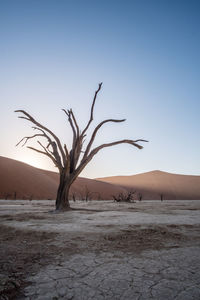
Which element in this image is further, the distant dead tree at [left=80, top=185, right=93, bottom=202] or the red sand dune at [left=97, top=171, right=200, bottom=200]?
the red sand dune at [left=97, top=171, right=200, bottom=200]

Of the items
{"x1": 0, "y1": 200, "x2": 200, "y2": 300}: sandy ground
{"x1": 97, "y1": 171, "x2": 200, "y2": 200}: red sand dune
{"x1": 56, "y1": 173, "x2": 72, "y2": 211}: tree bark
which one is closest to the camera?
{"x1": 0, "y1": 200, "x2": 200, "y2": 300}: sandy ground

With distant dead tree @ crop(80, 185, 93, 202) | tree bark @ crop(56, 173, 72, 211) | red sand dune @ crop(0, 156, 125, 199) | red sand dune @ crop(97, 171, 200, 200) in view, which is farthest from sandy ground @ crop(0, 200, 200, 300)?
red sand dune @ crop(97, 171, 200, 200)

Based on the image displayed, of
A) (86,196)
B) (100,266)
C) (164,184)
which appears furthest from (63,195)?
(164,184)

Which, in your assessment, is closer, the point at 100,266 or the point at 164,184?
the point at 100,266

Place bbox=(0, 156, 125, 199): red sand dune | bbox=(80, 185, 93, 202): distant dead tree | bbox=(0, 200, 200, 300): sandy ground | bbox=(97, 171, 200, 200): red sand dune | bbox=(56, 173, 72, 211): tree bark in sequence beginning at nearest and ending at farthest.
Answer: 1. bbox=(0, 200, 200, 300): sandy ground
2. bbox=(56, 173, 72, 211): tree bark
3. bbox=(80, 185, 93, 202): distant dead tree
4. bbox=(0, 156, 125, 199): red sand dune
5. bbox=(97, 171, 200, 200): red sand dune

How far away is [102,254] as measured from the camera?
7.05 ft

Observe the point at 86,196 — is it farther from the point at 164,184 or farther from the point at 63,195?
the point at 164,184

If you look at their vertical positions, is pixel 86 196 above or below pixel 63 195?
below

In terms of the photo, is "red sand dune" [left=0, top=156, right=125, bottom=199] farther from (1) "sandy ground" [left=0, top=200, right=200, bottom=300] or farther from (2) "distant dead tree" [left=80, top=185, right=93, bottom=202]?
(1) "sandy ground" [left=0, top=200, right=200, bottom=300]

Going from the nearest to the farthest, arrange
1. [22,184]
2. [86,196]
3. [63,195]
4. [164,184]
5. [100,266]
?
[100,266], [63,195], [86,196], [22,184], [164,184]

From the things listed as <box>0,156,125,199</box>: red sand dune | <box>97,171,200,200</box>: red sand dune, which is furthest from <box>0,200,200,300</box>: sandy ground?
<box>97,171,200,200</box>: red sand dune

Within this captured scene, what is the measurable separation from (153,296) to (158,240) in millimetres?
1515

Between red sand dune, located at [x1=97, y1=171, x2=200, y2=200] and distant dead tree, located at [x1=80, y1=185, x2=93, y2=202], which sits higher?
red sand dune, located at [x1=97, y1=171, x2=200, y2=200]

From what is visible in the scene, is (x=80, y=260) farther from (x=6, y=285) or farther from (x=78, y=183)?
(x=78, y=183)
